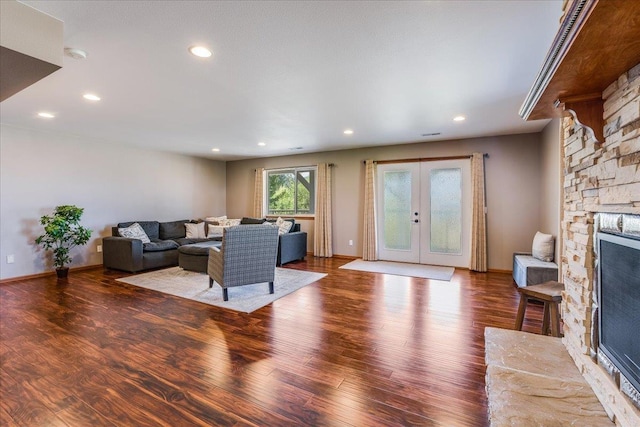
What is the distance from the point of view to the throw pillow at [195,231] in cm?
633

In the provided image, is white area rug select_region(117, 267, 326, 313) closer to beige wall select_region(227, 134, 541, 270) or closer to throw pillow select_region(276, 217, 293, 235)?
throw pillow select_region(276, 217, 293, 235)

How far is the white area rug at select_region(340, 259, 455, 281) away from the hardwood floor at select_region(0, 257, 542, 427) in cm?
96

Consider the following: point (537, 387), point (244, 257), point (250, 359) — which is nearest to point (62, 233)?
point (244, 257)

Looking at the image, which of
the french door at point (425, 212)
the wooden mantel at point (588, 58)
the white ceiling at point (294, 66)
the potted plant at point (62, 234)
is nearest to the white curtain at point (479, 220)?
the french door at point (425, 212)

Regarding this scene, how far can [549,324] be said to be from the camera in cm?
229

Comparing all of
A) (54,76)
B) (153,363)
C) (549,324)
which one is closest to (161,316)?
(153,363)

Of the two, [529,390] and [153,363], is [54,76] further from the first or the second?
[529,390]

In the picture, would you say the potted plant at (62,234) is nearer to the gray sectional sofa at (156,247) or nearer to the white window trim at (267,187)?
the gray sectional sofa at (156,247)

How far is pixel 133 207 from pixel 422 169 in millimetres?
5807

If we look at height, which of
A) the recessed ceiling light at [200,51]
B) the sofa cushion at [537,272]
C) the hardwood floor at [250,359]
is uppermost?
the recessed ceiling light at [200,51]

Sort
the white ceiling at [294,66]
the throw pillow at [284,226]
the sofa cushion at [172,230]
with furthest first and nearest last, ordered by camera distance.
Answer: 1. the sofa cushion at [172,230]
2. the throw pillow at [284,226]
3. the white ceiling at [294,66]

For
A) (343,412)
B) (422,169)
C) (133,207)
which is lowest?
(343,412)

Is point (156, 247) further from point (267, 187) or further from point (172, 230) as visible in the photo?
point (267, 187)

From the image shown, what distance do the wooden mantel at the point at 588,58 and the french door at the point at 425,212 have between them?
398 cm
